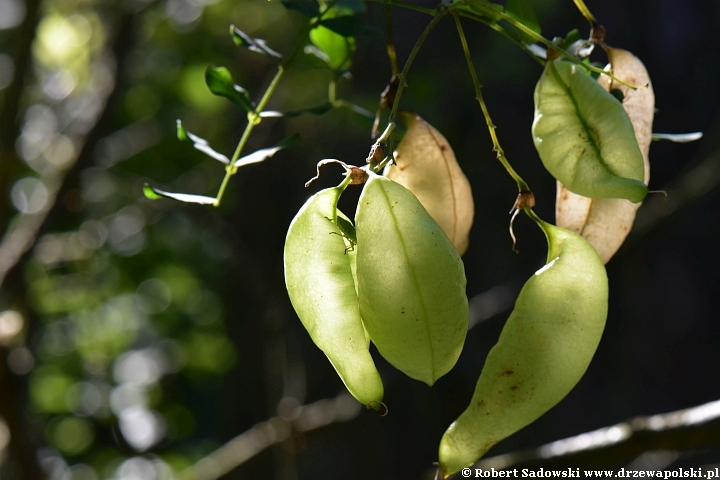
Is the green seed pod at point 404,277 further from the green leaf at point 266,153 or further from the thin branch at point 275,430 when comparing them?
the thin branch at point 275,430

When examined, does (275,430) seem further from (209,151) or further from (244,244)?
(244,244)

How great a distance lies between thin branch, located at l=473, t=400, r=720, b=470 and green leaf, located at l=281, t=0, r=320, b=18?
0.52m

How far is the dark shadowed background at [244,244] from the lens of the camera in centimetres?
202

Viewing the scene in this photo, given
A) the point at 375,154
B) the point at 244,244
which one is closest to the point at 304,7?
the point at 375,154

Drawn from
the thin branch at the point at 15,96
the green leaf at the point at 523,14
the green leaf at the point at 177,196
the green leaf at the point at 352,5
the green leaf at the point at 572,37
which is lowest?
the thin branch at the point at 15,96

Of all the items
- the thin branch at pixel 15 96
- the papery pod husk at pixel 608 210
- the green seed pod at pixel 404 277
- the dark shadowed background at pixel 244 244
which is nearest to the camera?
the green seed pod at pixel 404 277

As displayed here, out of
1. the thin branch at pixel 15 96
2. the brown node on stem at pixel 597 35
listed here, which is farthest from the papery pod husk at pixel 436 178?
the thin branch at pixel 15 96

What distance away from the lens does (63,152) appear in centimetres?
203

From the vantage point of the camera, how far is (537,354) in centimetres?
47

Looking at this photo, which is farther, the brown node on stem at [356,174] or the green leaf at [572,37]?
the green leaf at [572,37]

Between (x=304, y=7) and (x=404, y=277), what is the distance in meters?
0.34

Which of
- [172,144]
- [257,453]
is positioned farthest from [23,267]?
[172,144]

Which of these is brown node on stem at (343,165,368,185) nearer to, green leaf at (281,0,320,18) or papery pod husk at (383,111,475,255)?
papery pod husk at (383,111,475,255)

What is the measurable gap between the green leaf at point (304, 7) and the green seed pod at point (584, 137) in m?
0.23
